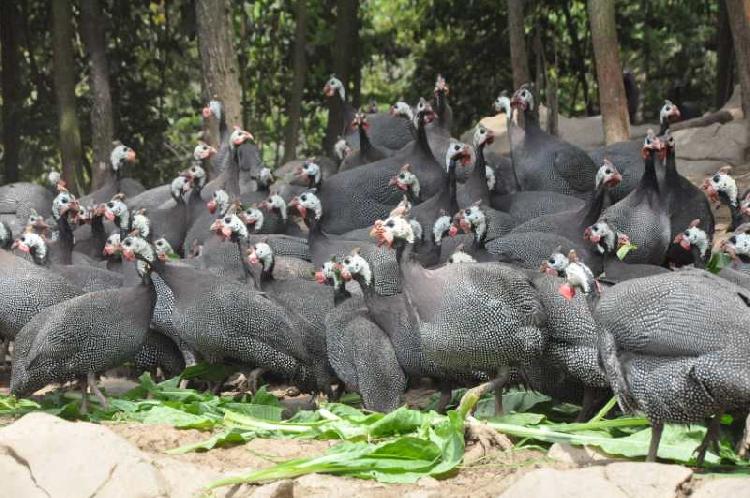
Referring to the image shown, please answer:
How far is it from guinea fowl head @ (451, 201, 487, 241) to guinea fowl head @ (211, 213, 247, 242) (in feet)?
4.74

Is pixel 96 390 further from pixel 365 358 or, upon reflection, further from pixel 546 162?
pixel 546 162

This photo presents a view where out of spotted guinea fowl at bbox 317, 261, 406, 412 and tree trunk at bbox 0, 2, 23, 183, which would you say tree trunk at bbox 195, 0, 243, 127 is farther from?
spotted guinea fowl at bbox 317, 261, 406, 412

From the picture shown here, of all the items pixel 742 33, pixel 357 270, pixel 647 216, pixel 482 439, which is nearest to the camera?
pixel 482 439

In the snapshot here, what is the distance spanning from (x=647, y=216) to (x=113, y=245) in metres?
3.56

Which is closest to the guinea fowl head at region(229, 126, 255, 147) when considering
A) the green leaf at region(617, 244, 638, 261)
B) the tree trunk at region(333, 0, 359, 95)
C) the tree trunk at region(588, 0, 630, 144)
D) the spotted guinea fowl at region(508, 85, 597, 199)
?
the spotted guinea fowl at region(508, 85, 597, 199)

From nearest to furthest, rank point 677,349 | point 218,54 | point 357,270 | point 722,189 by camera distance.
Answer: point 677,349 < point 357,270 < point 722,189 < point 218,54

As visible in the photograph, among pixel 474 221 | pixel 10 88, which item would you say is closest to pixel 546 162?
pixel 474 221

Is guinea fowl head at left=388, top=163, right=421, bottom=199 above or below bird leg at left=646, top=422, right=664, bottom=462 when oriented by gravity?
above

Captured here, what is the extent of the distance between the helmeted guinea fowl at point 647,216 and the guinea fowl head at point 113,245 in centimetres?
323

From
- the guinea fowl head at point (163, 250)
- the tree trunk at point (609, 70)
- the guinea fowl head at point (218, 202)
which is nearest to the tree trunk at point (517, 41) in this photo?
the tree trunk at point (609, 70)

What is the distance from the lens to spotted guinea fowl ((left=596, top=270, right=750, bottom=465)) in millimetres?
5328

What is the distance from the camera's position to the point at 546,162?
10336 millimetres

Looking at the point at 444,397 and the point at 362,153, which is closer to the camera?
the point at 444,397

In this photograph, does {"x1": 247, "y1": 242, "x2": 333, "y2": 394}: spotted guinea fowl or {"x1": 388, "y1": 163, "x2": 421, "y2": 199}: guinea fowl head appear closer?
{"x1": 247, "y1": 242, "x2": 333, "y2": 394}: spotted guinea fowl
